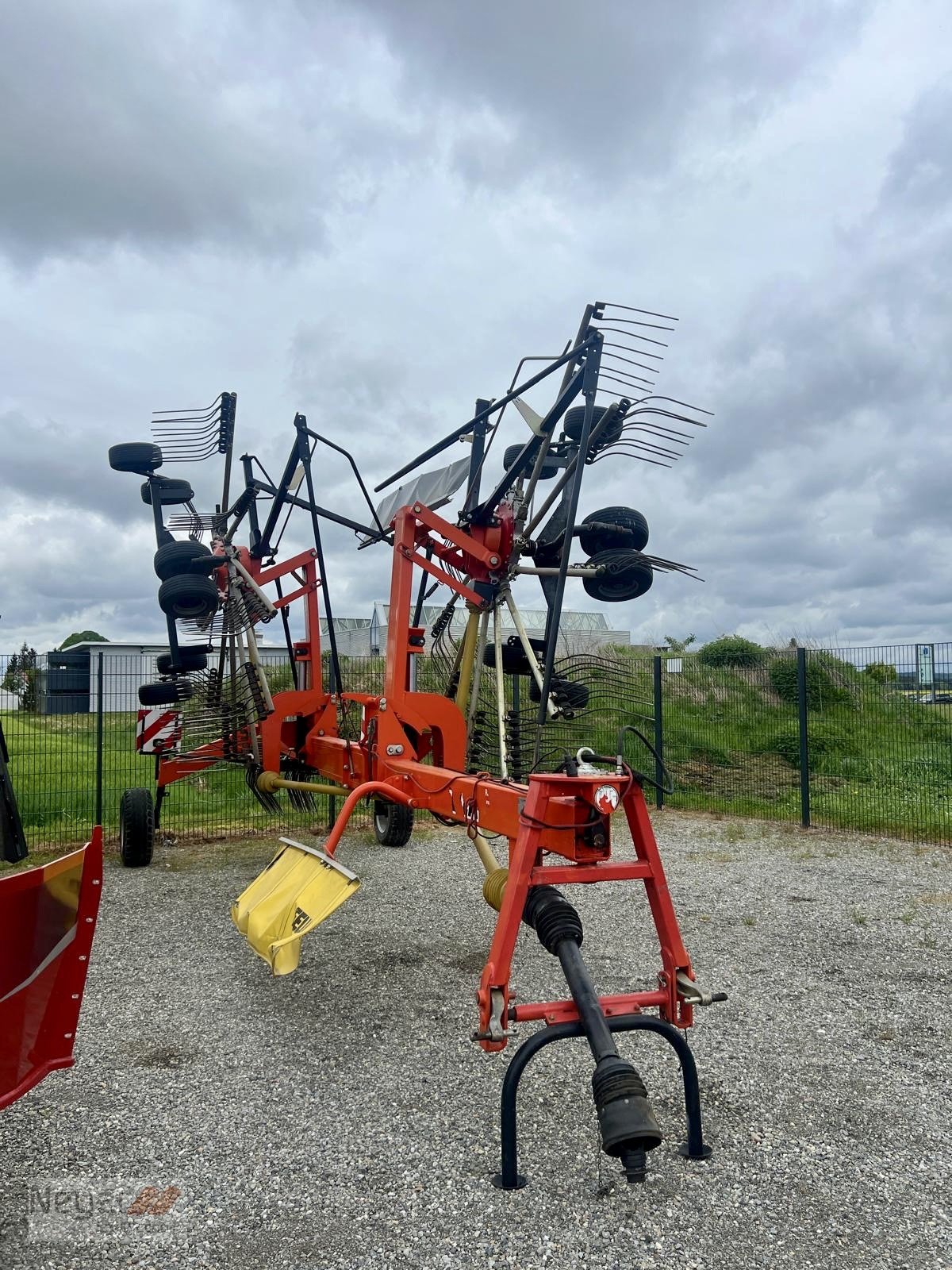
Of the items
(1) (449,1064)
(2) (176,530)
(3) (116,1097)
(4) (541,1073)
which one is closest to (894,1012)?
(4) (541,1073)

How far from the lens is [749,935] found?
5.85m

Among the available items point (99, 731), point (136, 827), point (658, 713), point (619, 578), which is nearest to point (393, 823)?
point (136, 827)

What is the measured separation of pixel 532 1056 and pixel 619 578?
2368 mm

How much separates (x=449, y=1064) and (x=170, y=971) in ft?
6.98

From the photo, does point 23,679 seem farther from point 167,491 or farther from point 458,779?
point 458,779

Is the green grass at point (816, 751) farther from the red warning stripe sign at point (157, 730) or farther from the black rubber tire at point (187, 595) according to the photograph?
the black rubber tire at point (187, 595)

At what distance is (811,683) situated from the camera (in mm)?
10672

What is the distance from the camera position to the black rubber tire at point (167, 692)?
282 inches

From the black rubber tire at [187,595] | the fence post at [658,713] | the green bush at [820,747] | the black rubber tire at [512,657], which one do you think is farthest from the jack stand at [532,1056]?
the green bush at [820,747]

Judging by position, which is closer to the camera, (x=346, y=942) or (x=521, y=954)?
(x=521, y=954)

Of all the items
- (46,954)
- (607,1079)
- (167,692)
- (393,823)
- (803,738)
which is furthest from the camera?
(803,738)

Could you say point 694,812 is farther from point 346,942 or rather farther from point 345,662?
point 346,942

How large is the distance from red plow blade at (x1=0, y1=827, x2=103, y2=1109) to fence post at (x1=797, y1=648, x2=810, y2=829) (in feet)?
27.9

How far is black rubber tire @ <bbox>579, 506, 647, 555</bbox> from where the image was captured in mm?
4473
